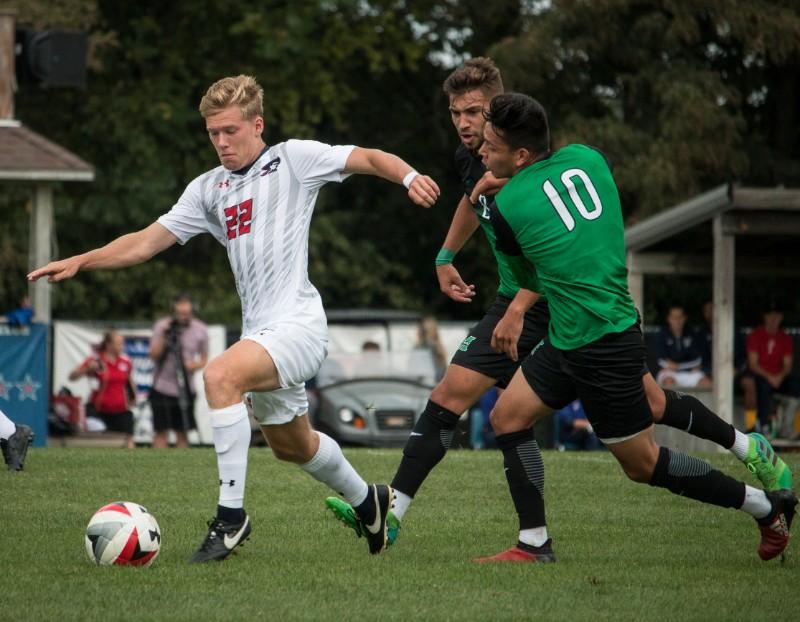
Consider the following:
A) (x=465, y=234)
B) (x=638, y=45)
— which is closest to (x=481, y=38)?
(x=638, y=45)

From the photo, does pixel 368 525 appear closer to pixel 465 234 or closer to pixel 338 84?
pixel 465 234

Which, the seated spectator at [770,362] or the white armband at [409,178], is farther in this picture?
the seated spectator at [770,362]

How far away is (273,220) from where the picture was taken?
23.4 feet

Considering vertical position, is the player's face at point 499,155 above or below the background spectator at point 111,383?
above

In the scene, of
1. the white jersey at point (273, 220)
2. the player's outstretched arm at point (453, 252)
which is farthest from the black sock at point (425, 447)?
the white jersey at point (273, 220)

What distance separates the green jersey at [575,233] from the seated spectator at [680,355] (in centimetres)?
1250

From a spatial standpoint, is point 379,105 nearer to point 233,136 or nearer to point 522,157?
point 233,136

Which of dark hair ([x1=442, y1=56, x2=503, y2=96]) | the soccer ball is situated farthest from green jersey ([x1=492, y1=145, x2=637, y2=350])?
the soccer ball

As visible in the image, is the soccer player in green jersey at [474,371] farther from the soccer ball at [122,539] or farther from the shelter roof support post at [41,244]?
the shelter roof support post at [41,244]

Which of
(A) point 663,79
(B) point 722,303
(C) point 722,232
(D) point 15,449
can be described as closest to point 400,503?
(D) point 15,449

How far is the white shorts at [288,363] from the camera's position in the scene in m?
6.91

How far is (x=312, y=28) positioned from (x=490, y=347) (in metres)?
23.7

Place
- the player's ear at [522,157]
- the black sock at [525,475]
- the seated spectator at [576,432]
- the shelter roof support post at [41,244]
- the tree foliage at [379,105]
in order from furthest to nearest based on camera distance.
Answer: the tree foliage at [379,105], the shelter roof support post at [41,244], the seated spectator at [576,432], the black sock at [525,475], the player's ear at [522,157]

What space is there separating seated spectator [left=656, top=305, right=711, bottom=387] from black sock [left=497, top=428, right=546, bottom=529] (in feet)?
39.2
